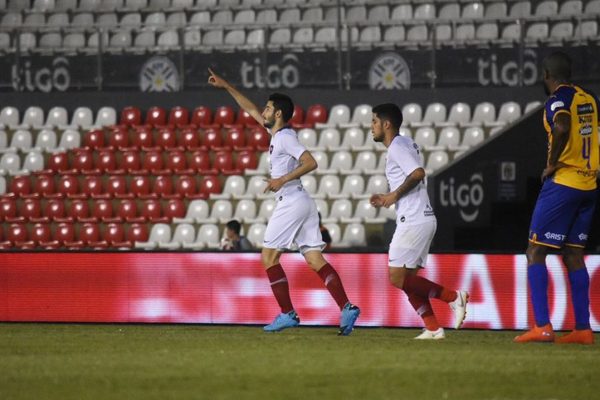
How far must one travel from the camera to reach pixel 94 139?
23281 mm

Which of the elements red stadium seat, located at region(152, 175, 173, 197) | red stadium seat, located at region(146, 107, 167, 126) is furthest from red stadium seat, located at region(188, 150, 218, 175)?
red stadium seat, located at region(146, 107, 167, 126)

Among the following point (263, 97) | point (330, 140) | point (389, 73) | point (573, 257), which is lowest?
point (573, 257)

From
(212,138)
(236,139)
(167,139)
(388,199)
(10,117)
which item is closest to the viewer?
(388,199)

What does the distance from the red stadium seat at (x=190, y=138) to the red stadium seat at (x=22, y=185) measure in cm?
261

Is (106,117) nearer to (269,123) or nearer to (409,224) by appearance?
(269,123)

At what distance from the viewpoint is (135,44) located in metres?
24.6

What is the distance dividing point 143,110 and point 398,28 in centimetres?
473

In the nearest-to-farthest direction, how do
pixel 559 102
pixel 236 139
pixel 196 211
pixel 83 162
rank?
pixel 559 102 → pixel 196 211 → pixel 236 139 → pixel 83 162

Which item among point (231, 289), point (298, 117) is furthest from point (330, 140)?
point (231, 289)

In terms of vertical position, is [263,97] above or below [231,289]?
above

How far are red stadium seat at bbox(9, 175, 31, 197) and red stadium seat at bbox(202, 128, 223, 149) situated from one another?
300 cm

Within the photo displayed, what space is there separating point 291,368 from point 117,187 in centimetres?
1368

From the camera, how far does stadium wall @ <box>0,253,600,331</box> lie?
13.6 metres

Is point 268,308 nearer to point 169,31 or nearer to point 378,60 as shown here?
point 378,60
